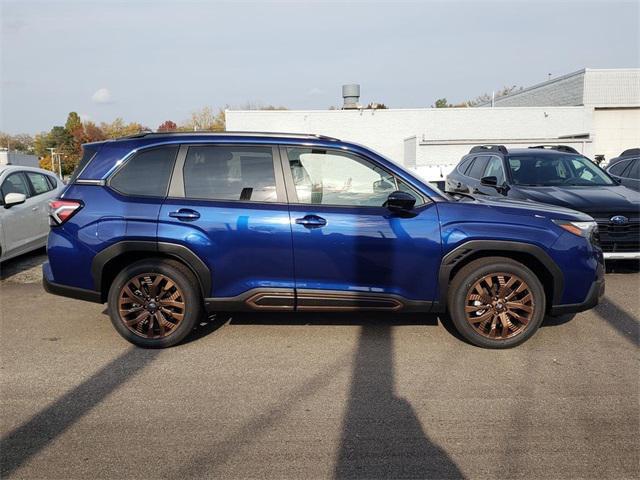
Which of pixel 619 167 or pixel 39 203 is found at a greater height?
pixel 619 167

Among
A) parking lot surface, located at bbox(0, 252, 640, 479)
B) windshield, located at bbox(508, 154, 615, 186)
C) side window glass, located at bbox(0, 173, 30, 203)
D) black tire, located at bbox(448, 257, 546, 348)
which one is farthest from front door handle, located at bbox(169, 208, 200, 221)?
windshield, located at bbox(508, 154, 615, 186)

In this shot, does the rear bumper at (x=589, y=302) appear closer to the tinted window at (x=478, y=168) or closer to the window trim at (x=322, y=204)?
the window trim at (x=322, y=204)

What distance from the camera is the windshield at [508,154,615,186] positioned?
830 centimetres

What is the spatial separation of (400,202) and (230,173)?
1546mm

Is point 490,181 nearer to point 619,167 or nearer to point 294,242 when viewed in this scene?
point 294,242

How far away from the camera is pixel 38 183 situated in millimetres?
8977

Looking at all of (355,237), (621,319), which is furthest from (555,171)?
(355,237)

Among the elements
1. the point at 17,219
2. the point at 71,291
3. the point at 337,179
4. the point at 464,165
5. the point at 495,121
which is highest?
the point at 495,121

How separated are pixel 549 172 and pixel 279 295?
220 inches

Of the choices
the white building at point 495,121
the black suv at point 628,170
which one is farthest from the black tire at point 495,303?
the white building at point 495,121

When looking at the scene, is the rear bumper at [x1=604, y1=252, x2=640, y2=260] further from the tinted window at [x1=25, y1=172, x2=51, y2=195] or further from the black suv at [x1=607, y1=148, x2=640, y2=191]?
the tinted window at [x1=25, y1=172, x2=51, y2=195]

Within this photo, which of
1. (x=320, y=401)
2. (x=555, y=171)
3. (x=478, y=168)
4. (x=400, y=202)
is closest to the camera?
(x=320, y=401)

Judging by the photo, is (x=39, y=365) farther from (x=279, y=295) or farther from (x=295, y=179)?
(x=295, y=179)

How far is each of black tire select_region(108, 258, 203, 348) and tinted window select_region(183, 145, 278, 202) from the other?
735 mm
